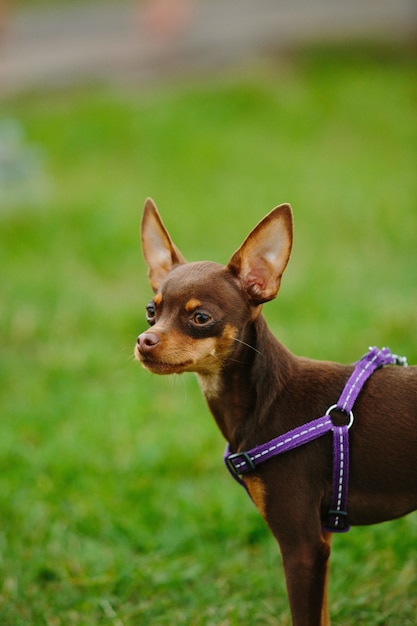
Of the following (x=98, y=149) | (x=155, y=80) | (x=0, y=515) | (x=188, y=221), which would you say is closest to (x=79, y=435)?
(x=0, y=515)

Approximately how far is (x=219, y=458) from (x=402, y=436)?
6.13ft

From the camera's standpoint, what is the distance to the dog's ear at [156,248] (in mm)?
3090

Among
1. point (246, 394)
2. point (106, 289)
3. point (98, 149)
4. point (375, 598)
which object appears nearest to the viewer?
point (246, 394)

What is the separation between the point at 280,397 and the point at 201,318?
408 millimetres

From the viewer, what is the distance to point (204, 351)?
8.95 ft

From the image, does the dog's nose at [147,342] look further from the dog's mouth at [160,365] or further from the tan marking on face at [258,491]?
the tan marking on face at [258,491]

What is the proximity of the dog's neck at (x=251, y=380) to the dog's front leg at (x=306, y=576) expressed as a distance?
391mm

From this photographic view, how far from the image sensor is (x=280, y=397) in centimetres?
282

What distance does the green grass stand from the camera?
3.49m

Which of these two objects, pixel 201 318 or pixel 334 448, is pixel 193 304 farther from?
pixel 334 448

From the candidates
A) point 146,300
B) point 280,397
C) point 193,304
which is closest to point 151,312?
point 193,304

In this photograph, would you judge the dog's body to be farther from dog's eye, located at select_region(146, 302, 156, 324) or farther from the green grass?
the green grass

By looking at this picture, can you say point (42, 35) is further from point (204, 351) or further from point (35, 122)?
point (204, 351)

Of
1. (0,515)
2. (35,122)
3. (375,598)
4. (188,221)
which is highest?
(35,122)
